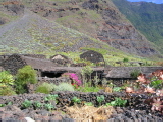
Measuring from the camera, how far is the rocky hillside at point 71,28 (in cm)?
8656

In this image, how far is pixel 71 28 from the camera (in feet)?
455

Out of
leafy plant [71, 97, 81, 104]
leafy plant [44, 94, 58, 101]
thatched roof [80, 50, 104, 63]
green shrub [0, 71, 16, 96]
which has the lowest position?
thatched roof [80, 50, 104, 63]

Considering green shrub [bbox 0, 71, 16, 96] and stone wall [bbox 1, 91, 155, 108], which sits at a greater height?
stone wall [bbox 1, 91, 155, 108]

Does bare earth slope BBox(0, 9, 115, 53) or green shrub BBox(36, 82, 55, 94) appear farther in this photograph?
bare earth slope BBox(0, 9, 115, 53)

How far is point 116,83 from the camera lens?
88.2 feet

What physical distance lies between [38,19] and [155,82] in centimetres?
10851

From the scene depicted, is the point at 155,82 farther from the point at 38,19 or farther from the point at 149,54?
the point at 149,54

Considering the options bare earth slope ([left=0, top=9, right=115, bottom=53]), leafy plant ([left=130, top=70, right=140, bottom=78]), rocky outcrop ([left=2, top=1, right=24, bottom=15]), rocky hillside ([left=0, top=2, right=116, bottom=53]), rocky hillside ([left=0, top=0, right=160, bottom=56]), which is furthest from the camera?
rocky outcrop ([left=2, top=1, right=24, bottom=15])

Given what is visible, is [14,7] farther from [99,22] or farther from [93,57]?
[93,57]

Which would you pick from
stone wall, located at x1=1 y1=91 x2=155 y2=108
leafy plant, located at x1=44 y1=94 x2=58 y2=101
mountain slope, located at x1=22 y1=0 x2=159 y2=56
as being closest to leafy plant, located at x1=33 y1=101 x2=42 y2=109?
stone wall, located at x1=1 y1=91 x2=155 y2=108

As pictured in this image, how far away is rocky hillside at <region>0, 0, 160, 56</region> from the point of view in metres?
86.6

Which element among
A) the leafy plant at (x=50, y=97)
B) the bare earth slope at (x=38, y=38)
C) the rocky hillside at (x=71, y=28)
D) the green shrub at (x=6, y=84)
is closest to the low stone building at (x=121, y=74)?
the green shrub at (x=6, y=84)

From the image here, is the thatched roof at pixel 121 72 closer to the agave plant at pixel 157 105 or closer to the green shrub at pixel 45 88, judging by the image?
the green shrub at pixel 45 88

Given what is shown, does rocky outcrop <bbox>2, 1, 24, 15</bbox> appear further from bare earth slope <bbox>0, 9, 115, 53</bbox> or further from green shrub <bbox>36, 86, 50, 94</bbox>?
green shrub <bbox>36, 86, 50, 94</bbox>
